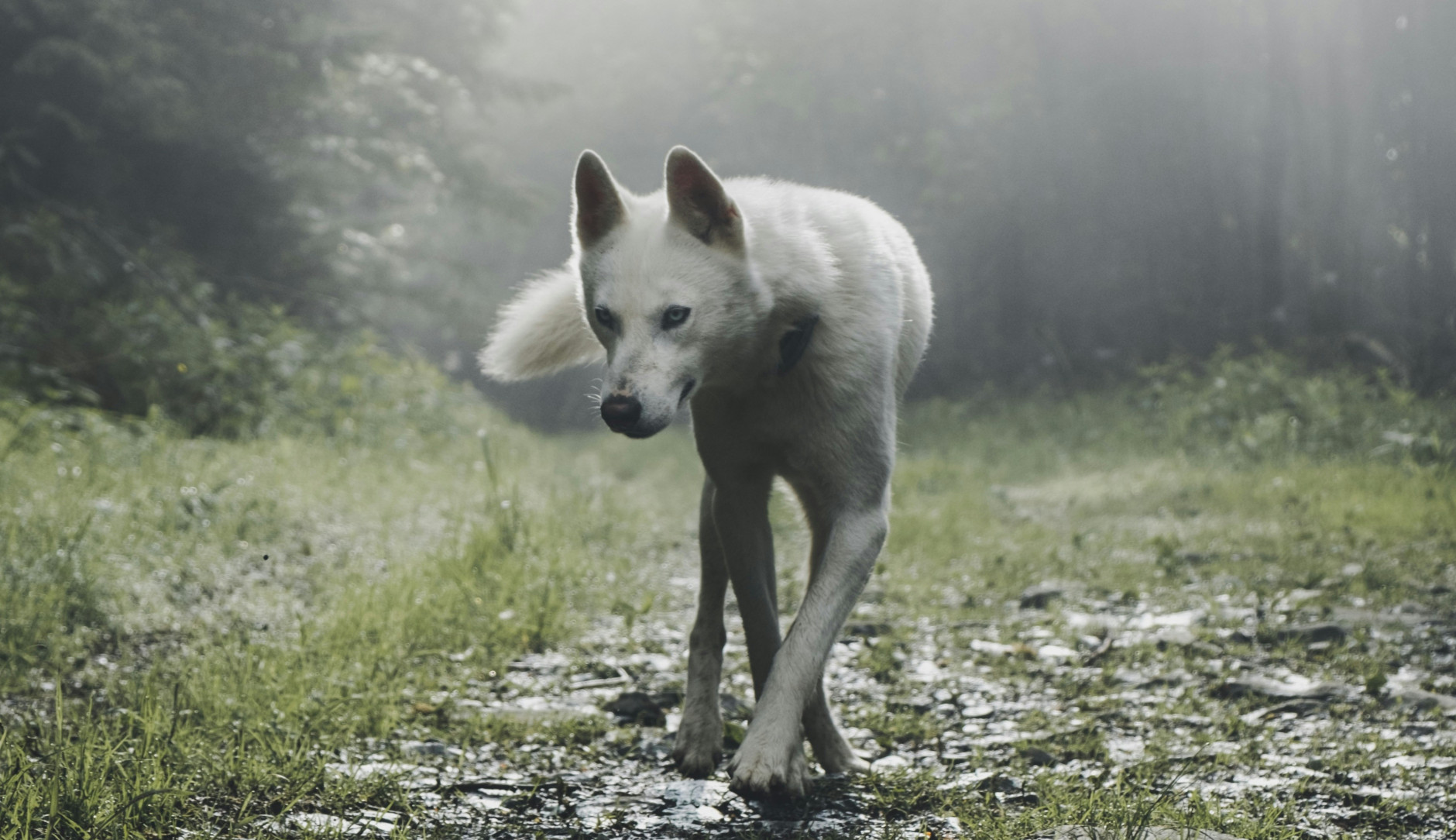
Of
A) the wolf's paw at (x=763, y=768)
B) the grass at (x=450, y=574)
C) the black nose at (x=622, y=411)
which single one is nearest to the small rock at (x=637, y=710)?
the grass at (x=450, y=574)

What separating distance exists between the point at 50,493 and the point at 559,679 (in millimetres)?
2867

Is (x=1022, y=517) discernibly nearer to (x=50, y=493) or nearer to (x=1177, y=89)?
(x=50, y=493)

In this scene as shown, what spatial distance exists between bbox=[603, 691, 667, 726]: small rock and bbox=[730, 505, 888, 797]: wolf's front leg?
70 cm

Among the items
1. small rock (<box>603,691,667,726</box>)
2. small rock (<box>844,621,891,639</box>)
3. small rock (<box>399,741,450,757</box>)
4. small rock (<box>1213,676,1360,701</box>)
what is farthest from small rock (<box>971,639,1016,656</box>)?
small rock (<box>399,741,450,757</box>)

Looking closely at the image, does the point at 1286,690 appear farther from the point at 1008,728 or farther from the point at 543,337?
the point at 543,337

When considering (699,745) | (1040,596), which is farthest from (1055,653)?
(699,745)

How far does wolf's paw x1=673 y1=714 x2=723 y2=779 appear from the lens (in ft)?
10.3

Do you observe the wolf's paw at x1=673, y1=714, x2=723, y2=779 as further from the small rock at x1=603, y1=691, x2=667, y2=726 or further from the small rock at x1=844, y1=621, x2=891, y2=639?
the small rock at x1=844, y1=621, x2=891, y2=639

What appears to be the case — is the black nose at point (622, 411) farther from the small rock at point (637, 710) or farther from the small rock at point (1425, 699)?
the small rock at point (1425, 699)

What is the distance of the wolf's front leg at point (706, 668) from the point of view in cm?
319

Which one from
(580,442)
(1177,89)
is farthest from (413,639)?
(1177,89)

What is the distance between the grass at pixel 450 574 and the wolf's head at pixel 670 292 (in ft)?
3.22

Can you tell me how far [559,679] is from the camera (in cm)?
397

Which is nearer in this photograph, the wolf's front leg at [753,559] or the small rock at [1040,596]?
the wolf's front leg at [753,559]
